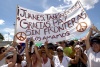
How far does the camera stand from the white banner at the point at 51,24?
661 cm

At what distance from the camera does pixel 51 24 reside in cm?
702

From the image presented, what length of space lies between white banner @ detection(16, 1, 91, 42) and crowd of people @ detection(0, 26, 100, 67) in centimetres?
54

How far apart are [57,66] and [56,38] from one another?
5.51ft

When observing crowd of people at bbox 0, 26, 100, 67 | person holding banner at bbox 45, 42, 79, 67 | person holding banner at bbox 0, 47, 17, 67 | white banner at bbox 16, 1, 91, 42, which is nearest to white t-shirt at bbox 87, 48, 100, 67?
crowd of people at bbox 0, 26, 100, 67

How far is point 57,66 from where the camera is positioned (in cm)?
520

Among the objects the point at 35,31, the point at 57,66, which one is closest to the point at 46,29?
the point at 35,31

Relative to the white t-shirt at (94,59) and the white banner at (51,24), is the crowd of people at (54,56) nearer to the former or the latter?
the white t-shirt at (94,59)

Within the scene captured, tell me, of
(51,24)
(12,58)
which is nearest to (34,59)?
(12,58)

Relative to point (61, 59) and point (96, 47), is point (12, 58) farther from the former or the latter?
point (96, 47)

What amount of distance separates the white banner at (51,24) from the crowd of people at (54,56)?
542 millimetres

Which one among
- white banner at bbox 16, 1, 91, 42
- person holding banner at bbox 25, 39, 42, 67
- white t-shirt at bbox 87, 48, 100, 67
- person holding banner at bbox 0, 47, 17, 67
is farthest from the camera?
white banner at bbox 16, 1, 91, 42

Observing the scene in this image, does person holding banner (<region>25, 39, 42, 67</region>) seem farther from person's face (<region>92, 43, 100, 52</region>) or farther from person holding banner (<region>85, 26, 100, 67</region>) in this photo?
person's face (<region>92, 43, 100, 52</region>)

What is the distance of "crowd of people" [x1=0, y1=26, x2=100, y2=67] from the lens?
451 cm

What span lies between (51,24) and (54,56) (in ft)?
5.78
